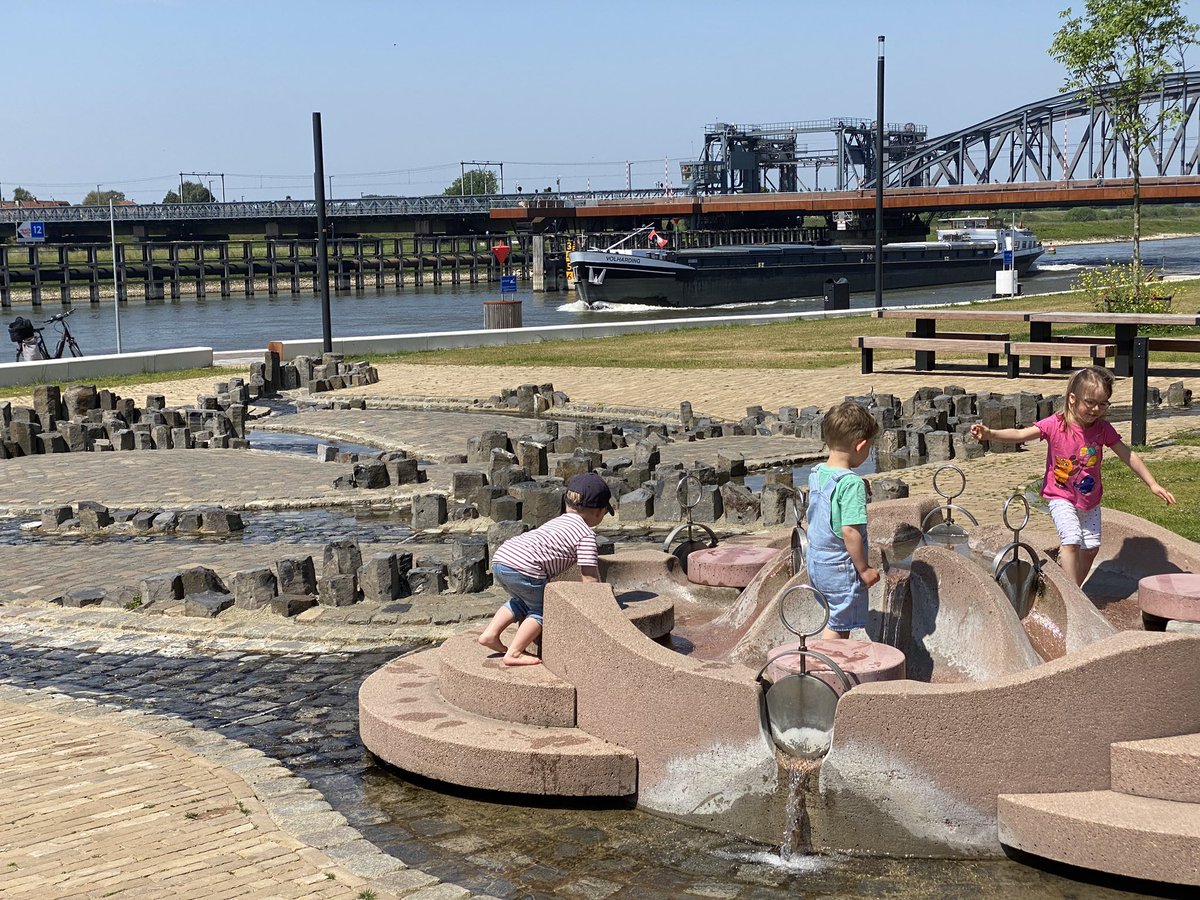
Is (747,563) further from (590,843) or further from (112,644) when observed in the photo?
(112,644)

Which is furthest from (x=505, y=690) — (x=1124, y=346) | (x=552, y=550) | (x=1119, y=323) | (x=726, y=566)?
(x=1124, y=346)

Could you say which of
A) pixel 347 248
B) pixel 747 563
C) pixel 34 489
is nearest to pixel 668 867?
pixel 747 563

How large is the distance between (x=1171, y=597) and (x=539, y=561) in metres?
2.95

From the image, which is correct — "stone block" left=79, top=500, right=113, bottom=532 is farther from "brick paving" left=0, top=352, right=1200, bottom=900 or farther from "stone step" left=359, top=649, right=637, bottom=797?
"stone step" left=359, top=649, right=637, bottom=797

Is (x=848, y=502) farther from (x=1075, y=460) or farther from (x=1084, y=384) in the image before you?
(x=1084, y=384)

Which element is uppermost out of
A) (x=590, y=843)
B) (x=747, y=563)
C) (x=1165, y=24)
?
(x=1165, y=24)

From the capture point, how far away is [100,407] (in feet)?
68.4

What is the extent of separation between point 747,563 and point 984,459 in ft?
23.0

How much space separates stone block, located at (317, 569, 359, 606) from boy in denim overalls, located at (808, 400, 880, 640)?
13.0 feet

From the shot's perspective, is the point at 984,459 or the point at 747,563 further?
the point at 984,459

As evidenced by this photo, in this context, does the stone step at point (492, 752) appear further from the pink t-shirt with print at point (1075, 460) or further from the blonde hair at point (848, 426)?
the pink t-shirt with print at point (1075, 460)

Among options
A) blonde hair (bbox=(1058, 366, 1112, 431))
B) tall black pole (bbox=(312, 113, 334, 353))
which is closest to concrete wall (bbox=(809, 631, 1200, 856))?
blonde hair (bbox=(1058, 366, 1112, 431))

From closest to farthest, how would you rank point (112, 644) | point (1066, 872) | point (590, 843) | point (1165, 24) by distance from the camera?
point (1066, 872) < point (590, 843) < point (112, 644) < point (1165, 24)

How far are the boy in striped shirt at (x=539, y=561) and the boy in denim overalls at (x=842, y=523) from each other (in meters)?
1.01
